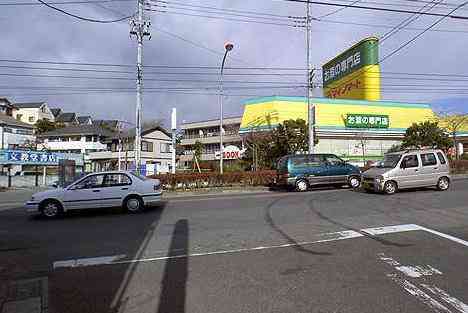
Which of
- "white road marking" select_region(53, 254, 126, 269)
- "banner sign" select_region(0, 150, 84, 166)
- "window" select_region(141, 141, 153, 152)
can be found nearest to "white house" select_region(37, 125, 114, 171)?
"window" select_region(141, 141, 153, 152)

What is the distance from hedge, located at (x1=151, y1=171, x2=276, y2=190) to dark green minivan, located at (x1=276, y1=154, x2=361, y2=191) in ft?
9.83

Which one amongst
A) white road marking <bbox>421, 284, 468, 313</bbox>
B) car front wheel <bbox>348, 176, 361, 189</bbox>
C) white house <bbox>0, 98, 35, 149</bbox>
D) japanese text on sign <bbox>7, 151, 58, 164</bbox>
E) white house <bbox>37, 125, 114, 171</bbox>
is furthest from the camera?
white house <bbox>37, 125, 114, 171</bbox>

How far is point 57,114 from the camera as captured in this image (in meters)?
103

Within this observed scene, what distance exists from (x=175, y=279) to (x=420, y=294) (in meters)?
3.41

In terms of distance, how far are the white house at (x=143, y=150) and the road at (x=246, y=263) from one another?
50.3m

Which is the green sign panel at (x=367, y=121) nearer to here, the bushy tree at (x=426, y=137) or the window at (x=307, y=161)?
the bushy tree at (x=426, y=137)

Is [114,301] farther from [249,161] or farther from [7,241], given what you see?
[249,161]

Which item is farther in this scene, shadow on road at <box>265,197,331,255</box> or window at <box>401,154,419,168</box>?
window at <box>401,154,419,168</box>

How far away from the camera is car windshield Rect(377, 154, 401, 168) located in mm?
18619

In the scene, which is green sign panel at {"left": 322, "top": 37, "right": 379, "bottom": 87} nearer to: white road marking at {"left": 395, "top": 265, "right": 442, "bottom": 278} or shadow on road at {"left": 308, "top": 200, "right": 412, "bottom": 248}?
shadow on road at {"left": 308, "top": 200, "right": 412, "bottom": 248}

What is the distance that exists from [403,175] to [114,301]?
15.3m

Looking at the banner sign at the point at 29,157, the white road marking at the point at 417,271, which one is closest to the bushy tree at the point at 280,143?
the banner sign at the point at 29,157

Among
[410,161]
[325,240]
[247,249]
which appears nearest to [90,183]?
[247,249]

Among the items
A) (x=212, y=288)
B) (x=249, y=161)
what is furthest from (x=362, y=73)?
(x=212, y=288)
